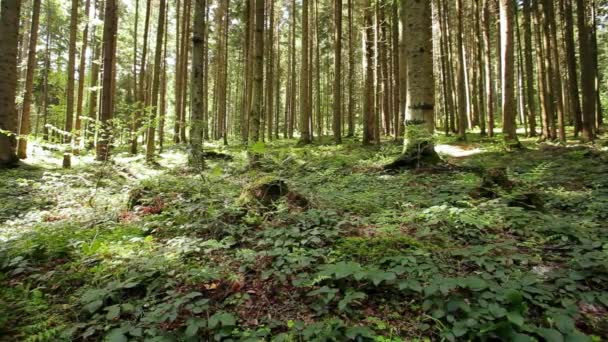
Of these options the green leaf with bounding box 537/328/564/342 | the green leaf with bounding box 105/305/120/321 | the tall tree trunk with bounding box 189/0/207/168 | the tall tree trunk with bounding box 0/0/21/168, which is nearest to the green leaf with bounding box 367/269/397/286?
the green leaf with bounding box 537/328/564/342

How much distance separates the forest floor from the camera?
2.59 meters

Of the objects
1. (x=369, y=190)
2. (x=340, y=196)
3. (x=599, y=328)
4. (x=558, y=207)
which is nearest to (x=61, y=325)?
(x=599, y=328)

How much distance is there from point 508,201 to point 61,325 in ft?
16.8

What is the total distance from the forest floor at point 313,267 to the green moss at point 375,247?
0.02 metres

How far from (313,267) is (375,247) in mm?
675

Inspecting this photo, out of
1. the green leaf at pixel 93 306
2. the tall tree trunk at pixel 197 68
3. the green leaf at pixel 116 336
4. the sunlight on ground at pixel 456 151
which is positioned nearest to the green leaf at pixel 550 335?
the green leaf at pixel 116 336

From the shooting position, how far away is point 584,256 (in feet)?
10.4

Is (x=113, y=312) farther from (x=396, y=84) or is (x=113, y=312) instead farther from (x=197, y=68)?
(x=396, y=84)

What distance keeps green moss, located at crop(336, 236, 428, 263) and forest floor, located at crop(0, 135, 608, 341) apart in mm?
17

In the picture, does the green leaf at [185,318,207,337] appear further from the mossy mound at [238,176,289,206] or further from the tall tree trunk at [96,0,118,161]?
the tall tree trunk at [96,0,118,161]

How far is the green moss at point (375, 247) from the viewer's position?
11.5 feet

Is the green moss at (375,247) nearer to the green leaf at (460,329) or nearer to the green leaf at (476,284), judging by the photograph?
the green leaf at (476,284)

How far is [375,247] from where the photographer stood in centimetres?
367

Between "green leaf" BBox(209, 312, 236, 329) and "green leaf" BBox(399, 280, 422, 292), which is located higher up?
"green leaf" BBox(399, 280, 422, 292)
